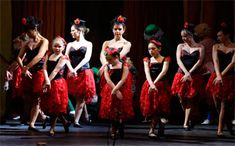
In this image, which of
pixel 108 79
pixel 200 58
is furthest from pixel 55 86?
pixel 200 58

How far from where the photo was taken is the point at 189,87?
23.6ft

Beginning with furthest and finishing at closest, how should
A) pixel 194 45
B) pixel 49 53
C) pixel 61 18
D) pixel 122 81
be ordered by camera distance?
1. pixel 61 18
2. pixel 194 45
3. pixel 49 53
4. pixel 122 81

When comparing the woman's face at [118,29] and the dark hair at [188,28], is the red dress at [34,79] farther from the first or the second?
the dark hair at [188,28]

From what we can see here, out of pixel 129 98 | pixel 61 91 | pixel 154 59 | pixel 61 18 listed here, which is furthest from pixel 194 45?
pixel 61 18

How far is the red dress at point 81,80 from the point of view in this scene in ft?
24.6

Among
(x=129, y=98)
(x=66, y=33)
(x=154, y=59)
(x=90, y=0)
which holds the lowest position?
(x=129, y=98)

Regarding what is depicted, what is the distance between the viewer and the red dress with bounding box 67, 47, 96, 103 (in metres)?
7.50

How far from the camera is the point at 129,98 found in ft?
20.8

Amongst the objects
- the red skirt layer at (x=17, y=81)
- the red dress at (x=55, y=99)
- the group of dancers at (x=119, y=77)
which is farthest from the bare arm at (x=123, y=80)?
the red skirt layer at (x=17, y=81)

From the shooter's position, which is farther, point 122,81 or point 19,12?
point 19,12

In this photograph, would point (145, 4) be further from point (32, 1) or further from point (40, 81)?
point (40, 81)

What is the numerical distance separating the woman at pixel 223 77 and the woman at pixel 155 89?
2.07 feet

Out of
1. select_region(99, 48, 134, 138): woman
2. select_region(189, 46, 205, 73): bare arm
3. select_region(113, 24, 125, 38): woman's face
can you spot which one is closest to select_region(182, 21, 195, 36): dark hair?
select_region(189, 46, 205, 73): bare arm

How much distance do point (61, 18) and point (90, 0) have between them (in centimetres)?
80
